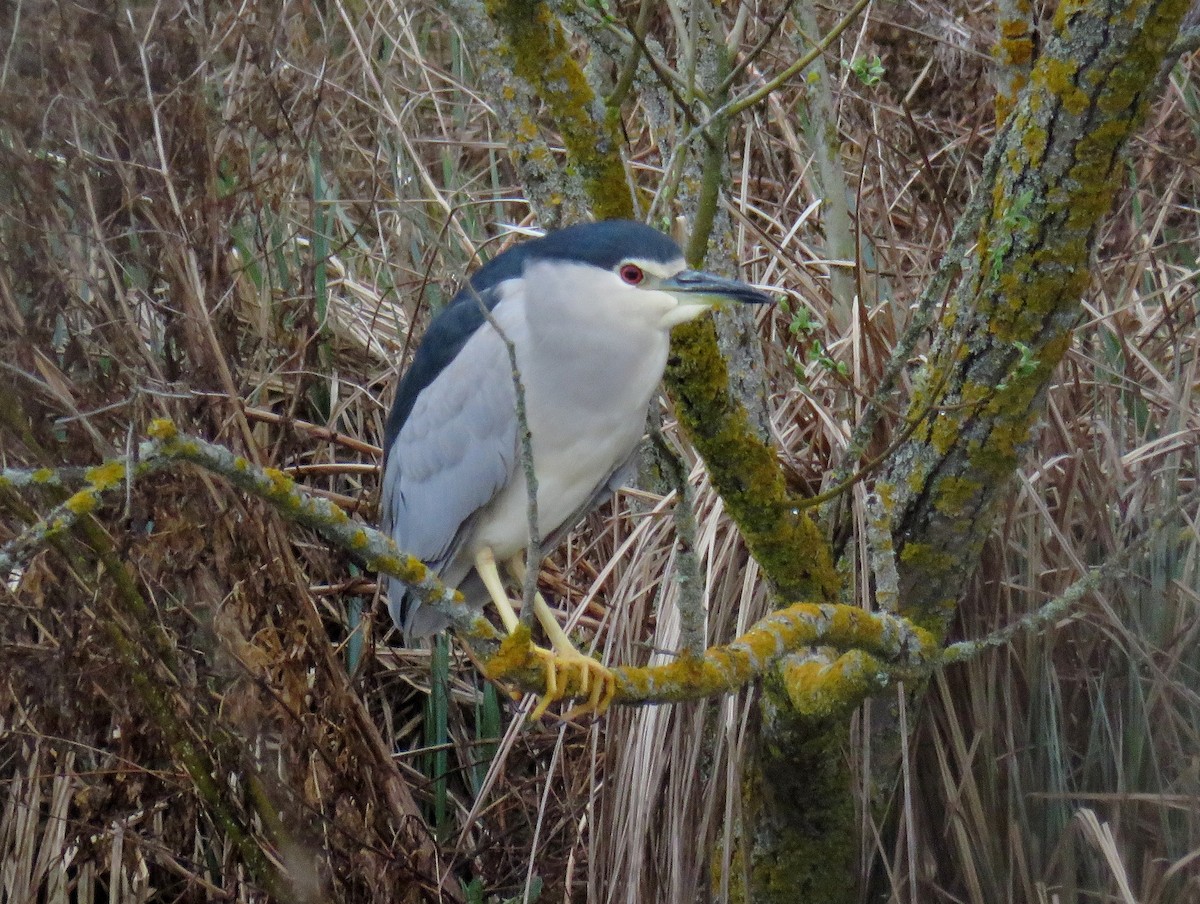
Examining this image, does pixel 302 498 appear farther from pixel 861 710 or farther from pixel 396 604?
pixel 861 710

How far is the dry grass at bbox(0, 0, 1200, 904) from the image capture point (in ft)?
7.41

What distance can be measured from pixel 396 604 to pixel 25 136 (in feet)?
3.46

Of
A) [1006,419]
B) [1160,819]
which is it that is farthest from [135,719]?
[1160,819]

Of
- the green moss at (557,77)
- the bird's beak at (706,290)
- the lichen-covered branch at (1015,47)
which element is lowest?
the bird's beak at (706,290)

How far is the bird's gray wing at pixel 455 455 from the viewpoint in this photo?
219 cm

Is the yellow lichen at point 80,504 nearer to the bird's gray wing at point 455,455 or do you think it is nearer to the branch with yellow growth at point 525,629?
the branch with yellow growth at point 525,629

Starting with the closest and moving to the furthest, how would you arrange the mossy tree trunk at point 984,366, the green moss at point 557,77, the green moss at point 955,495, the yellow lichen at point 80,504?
the yellow lichen at point 80,504 → the green moss at point 557,77 → the mossy tree trunk at point 984,366 → the green moss at point 955,495

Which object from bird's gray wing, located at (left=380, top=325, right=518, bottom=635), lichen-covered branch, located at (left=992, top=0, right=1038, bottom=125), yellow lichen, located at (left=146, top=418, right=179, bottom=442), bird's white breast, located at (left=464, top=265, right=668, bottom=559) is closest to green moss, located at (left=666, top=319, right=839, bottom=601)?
bird's white breast, located at (left=464, top=265, right=668, bottom=559)

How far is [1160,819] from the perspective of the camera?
87.7 inches

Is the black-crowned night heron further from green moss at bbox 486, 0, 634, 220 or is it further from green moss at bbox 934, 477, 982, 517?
green moss at bbox 934, 477, 982, 517

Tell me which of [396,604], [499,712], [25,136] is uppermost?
[25,136]

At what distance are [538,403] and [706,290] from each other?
0.40 metres

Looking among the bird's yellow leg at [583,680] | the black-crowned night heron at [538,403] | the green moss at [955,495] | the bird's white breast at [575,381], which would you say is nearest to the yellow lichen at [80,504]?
the black-crowned night heron at [538,403]

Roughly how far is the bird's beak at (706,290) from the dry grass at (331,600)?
0.40 meters
